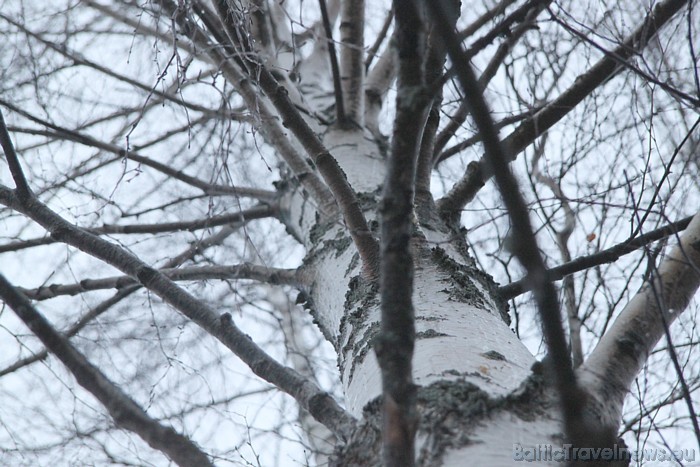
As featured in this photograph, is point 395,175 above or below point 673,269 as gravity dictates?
below

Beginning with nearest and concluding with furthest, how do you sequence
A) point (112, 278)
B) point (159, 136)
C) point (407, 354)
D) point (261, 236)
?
point (407, 354), point (112, 278), point (159, 136), point (261, 236)

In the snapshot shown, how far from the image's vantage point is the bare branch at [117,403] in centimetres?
77

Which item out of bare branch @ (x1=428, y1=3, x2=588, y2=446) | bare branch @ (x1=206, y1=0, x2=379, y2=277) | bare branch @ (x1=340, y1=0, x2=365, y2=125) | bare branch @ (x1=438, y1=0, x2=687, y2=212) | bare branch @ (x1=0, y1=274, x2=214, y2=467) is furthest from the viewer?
bare branch @ (x1=340, y1=0, x2=365, y2=125)

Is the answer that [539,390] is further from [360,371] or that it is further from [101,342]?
[101,342]

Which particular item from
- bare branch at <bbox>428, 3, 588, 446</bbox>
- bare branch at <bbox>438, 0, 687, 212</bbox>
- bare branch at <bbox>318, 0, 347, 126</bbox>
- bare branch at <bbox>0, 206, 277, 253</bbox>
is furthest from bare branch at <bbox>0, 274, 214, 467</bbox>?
bare branch at <bbox>0, 206, 277, 253</bbox>

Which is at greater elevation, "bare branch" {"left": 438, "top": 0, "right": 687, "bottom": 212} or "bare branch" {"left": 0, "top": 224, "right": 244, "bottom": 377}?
"bare branch" {"left": 438, "top": 0, "right": 687, "bottom": 212}

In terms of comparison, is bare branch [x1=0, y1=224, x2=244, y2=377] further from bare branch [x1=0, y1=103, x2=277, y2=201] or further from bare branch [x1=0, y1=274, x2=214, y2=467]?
bare branch [x1=0, y1=274, x2=214, y2=467]

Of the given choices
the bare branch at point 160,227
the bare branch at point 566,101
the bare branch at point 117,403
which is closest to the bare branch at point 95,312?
the bare branch at point 160,227

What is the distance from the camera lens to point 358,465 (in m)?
0.92

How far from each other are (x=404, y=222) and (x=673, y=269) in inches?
22.6

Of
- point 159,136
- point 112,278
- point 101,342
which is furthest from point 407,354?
point 159,136

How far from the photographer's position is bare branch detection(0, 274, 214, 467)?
766 mm

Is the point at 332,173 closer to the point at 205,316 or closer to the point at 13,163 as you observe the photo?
the point at 205,316

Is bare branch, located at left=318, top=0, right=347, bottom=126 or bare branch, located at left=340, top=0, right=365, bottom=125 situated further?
bare branch, located at left=340, top=0, right=365, bottom=125
